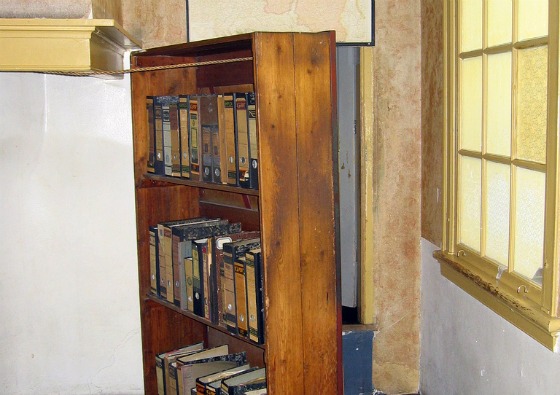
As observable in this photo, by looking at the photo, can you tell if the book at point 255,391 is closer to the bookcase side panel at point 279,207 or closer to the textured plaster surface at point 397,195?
the bookcase side panel at point 279,207

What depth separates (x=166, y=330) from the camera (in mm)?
3643

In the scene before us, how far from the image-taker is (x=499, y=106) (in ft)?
9.21

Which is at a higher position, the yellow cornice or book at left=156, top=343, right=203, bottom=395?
the yellow cornice

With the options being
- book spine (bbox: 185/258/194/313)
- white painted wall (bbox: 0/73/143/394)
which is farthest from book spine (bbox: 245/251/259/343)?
white painted wall (bbox: 0/73/143/394)

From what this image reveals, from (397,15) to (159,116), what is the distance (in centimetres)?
134

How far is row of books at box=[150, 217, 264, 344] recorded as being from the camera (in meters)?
2.75

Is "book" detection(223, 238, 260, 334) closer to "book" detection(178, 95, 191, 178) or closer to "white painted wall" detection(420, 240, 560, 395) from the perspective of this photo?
"book" detection(178, 95, 191, 178)

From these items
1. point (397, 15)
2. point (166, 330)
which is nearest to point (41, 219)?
point (166, 330)

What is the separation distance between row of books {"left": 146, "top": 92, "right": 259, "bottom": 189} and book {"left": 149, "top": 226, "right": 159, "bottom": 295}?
299 mm

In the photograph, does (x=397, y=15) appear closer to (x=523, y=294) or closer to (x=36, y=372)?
(x=523, y=294)

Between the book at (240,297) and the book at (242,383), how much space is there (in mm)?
266

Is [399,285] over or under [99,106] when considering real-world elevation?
under

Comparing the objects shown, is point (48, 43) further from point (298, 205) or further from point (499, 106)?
point (499, 106)

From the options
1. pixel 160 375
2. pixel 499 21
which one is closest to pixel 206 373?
pixel 160 375
